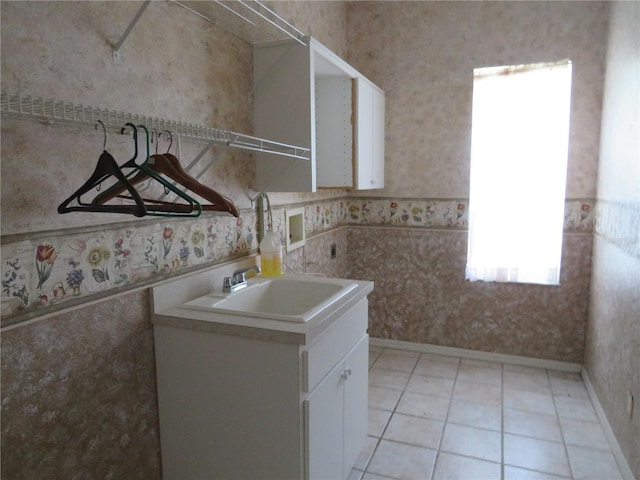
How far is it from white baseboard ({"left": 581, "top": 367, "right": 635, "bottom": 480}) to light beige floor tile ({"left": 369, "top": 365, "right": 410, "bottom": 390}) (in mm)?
1091

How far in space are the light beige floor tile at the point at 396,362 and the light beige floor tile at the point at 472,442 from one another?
736 millimetres

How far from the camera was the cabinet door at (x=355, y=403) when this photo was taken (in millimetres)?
1797

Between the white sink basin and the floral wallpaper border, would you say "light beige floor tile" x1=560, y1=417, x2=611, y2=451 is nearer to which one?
the white sink basin

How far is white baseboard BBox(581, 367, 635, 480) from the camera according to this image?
1968mm

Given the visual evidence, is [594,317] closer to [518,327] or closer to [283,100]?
[518,327]

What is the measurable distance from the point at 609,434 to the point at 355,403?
140 cm

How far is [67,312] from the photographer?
1.22 meters

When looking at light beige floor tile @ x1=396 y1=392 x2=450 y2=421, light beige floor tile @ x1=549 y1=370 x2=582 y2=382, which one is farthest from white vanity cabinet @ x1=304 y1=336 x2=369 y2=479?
light beige floor tile @ x1=549 y1=370 x2=582 y2=382

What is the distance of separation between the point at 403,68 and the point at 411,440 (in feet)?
8.03

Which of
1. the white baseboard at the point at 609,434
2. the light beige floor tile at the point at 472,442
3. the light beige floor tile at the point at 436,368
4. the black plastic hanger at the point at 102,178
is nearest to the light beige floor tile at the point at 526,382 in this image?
the white baseboard at the point at 609,434

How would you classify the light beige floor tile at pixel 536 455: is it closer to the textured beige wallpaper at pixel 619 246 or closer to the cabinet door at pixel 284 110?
the textured beige wallpaper at pixel 619 246

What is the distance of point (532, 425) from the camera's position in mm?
2416

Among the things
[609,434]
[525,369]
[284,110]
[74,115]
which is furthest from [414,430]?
[74,115]

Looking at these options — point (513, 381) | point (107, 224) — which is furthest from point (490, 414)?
point (107, 224)
